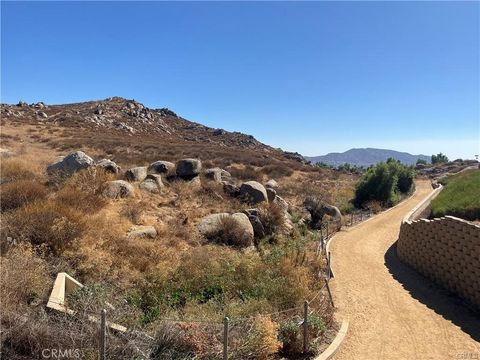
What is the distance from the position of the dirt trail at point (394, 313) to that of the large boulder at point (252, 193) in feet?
15.8

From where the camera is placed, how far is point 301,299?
9312 mm

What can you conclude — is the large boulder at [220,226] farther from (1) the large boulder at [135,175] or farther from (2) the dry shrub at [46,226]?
(1) the large boulder at [135,175]

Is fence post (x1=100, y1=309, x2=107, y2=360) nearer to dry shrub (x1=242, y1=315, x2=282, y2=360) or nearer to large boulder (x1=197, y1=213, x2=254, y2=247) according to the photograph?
dry shrub (x1=242, y1=315, x2=282, y2=360)

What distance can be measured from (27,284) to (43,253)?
2.31 m

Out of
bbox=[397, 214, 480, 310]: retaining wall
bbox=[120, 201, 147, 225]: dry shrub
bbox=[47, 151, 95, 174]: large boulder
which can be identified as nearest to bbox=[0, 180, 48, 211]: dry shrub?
bbox=[120, 201, 147, 225]: dry shrub

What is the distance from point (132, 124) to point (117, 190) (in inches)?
2140

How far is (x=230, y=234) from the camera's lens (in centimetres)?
1547

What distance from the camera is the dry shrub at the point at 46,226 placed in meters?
10.7

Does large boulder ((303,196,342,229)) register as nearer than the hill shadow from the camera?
No

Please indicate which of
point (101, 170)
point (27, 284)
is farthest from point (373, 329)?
point (101, 170)

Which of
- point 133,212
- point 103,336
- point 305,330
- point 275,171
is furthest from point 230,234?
point 275,171

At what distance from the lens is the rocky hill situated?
5434 centimetres

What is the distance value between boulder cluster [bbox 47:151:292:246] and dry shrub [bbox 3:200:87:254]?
6.85ft

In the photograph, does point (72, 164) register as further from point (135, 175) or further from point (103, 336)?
point (103, 336)
